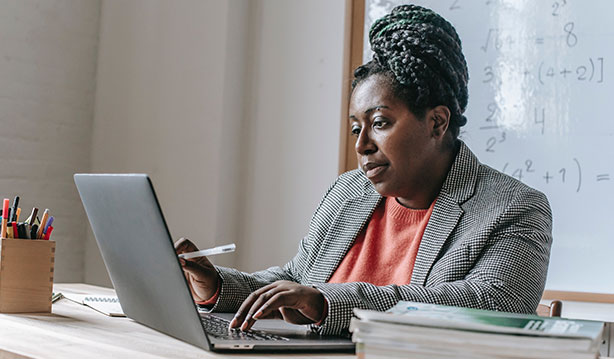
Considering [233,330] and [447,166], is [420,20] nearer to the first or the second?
[447,166]

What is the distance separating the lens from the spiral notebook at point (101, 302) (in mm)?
1207

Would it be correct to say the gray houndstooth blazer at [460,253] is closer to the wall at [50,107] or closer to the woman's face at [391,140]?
the woman's face at [391,140]

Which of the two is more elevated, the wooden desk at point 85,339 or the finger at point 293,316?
the finger at point 293,316

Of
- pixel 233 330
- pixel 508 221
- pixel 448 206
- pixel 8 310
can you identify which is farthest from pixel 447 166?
pixel 8 310

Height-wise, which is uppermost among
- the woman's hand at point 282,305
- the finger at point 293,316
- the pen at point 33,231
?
the pen at point 33,231

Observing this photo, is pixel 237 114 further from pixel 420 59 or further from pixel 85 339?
pixel 85 339

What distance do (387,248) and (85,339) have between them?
71 cm

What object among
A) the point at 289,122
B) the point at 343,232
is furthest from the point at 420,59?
the point at 289,122

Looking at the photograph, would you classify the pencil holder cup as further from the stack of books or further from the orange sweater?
the stack of books

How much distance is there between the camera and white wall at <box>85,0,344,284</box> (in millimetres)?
2428

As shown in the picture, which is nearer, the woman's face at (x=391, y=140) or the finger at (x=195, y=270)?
the finger at (x=195, y=270)

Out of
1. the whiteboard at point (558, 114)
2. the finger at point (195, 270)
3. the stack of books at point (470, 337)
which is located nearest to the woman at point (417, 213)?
the finger at point (195, 270)

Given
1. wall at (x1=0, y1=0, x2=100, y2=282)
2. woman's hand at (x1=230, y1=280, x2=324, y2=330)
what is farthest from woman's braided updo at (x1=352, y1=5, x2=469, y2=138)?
wall at (x1=0, y1=0, x2=100, y2=282)

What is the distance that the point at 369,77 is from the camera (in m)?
1.47
